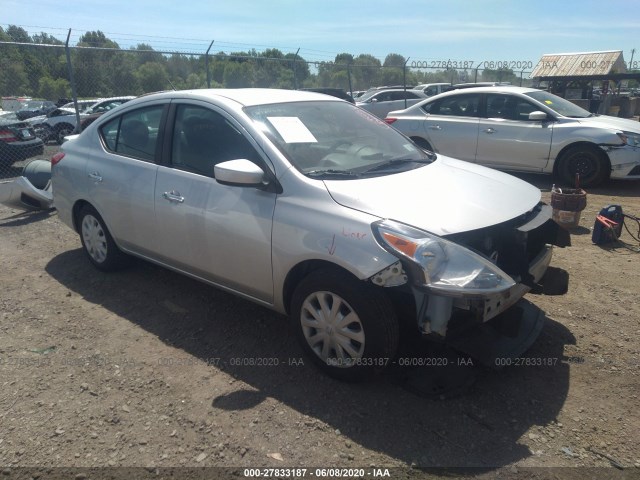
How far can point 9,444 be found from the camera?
2.75 metres

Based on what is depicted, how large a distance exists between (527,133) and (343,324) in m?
6.46

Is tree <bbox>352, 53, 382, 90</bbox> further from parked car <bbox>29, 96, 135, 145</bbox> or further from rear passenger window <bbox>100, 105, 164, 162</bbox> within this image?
rear passenger window <bbox>100, 105, 164, 162</bbox>

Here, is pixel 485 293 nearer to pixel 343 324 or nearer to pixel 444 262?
pixel 444 262

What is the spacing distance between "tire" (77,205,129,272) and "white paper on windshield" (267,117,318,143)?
6.87 feet

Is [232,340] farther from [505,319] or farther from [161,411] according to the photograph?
[505,319]

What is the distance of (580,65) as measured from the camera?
22.5m

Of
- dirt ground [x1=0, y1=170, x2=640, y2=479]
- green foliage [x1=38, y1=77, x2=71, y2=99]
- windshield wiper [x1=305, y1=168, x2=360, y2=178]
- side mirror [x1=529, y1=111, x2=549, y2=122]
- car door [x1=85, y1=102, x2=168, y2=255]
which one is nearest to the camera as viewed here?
dirt ground [x1=0, y1=170, x2=640, y2=479]

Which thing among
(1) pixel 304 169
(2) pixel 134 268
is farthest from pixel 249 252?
(2) pixel 134 268

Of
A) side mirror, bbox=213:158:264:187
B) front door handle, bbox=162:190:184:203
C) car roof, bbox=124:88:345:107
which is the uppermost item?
car roof, bbox=124:88:345:107

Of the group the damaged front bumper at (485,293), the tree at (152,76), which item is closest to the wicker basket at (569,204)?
the damaged front bumper at (485,293)

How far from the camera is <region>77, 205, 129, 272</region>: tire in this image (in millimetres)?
4746

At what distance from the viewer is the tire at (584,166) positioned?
7766 mm

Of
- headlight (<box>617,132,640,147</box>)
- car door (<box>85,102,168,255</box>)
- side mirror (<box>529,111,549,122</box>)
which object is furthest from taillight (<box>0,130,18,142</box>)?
headlight (<box>617,132,640,147</box>)

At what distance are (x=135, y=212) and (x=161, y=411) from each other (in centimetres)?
182
